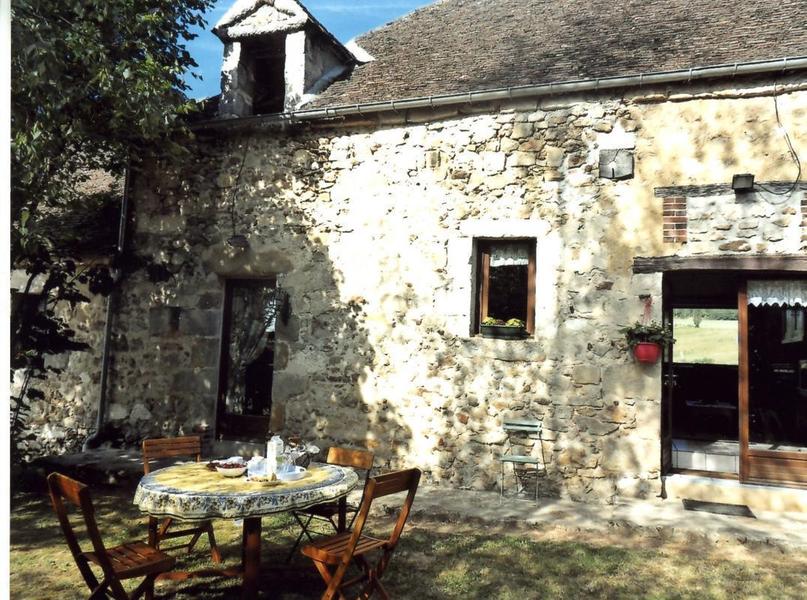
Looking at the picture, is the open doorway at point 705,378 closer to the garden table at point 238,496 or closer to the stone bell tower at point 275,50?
the garden table at point 238,496

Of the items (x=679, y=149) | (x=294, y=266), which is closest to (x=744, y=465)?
(x=679, y=149)

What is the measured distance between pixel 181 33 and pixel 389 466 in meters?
5.48

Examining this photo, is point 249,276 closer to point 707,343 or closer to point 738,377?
point 738,377

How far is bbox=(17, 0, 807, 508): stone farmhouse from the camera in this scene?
17.8 ft

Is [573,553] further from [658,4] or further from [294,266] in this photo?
[658,4]

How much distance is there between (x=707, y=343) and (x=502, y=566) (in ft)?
22.9

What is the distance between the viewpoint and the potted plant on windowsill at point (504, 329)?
5.84 m

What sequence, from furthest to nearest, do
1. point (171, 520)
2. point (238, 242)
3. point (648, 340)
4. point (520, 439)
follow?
point (238, 242) < point (520, 439) < point (648, 340) < point (171, 520)

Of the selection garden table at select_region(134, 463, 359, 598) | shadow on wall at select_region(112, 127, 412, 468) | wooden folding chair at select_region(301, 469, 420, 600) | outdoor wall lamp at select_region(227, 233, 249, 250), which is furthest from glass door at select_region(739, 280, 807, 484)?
outdoor wall lamp at select_region(227, 233, 249, 250)

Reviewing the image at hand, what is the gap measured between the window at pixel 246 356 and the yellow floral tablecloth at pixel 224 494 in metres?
3.65

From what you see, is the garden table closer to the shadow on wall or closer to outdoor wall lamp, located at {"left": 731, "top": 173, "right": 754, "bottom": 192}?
the shadow on wall

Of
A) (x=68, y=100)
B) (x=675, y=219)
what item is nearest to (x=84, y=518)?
(x=68, y=100)

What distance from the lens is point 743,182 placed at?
5.23 metres

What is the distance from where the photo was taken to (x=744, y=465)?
17.9 ft
